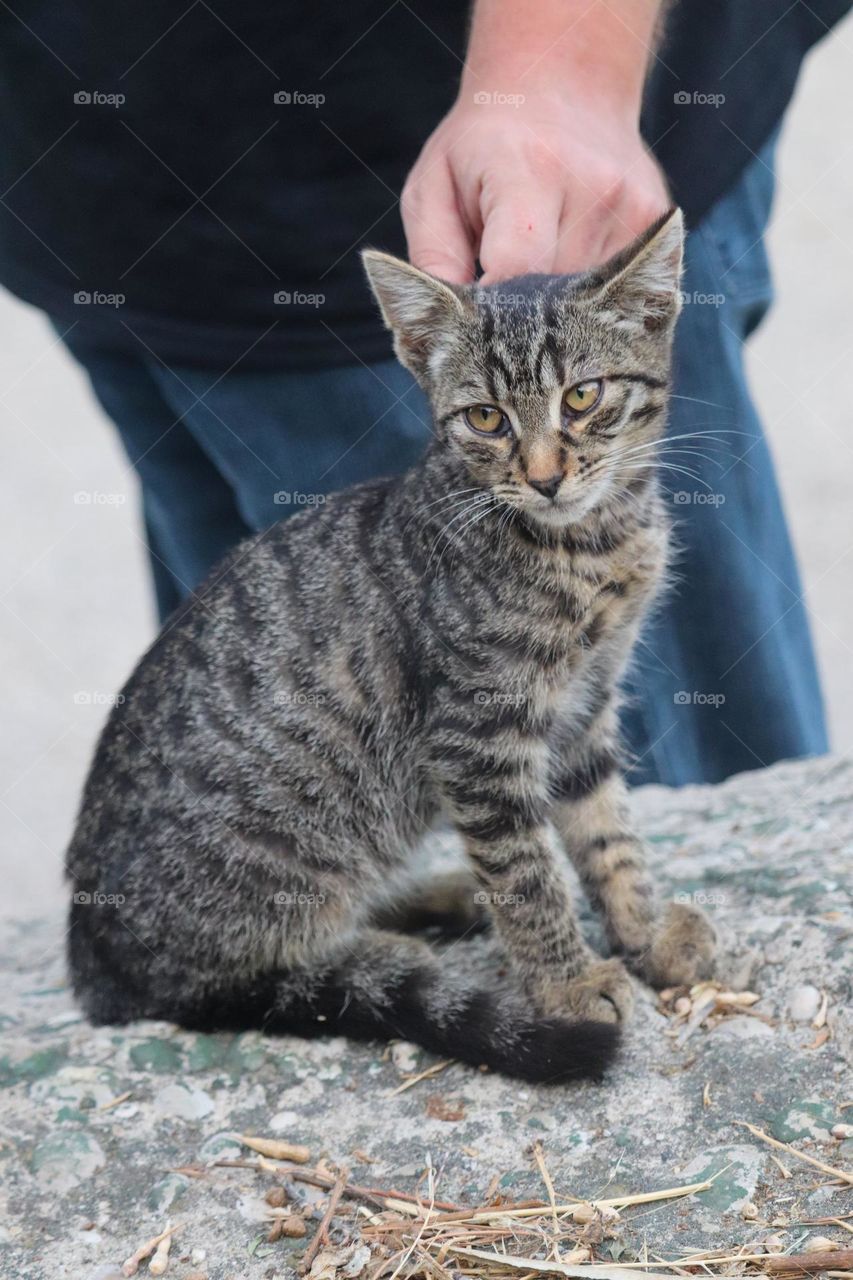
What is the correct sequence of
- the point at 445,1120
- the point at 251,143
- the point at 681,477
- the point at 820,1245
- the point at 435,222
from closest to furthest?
the point at 820,1245, the point at 445,1120, the point at 435,222, the point at 251,143, the point at 681,477

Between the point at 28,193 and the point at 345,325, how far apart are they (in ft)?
2.93

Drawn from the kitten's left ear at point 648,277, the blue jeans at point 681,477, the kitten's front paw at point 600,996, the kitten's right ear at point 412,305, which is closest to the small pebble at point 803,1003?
the kitten's front paw at point 600,996

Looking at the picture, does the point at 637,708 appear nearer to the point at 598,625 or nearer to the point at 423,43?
the point at 598,625

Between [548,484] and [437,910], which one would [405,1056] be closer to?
[437,910]

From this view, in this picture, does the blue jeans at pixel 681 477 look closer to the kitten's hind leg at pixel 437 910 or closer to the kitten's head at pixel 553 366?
the kitten's hind leg at pixel 437 910

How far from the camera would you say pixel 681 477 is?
13.2ft

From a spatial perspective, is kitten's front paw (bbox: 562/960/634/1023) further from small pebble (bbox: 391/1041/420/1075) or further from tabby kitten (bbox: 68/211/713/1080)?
small pebble (bbox: 391/1041/420/1075)

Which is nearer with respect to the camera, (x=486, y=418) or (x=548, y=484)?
(x=548, y=484)

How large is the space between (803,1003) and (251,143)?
2.45 meters

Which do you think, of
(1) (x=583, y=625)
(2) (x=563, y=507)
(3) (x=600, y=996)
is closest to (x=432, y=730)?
(1) (x=583, y=625)

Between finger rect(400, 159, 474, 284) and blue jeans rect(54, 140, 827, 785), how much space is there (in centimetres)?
67

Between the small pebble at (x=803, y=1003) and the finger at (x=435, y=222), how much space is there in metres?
1.73

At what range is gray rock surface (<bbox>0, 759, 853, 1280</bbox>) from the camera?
2.23 meters

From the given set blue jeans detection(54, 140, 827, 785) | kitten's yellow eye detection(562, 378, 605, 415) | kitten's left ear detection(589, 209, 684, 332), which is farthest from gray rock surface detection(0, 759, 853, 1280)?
kitten's left ear detection(589, 209, 684, 332)
